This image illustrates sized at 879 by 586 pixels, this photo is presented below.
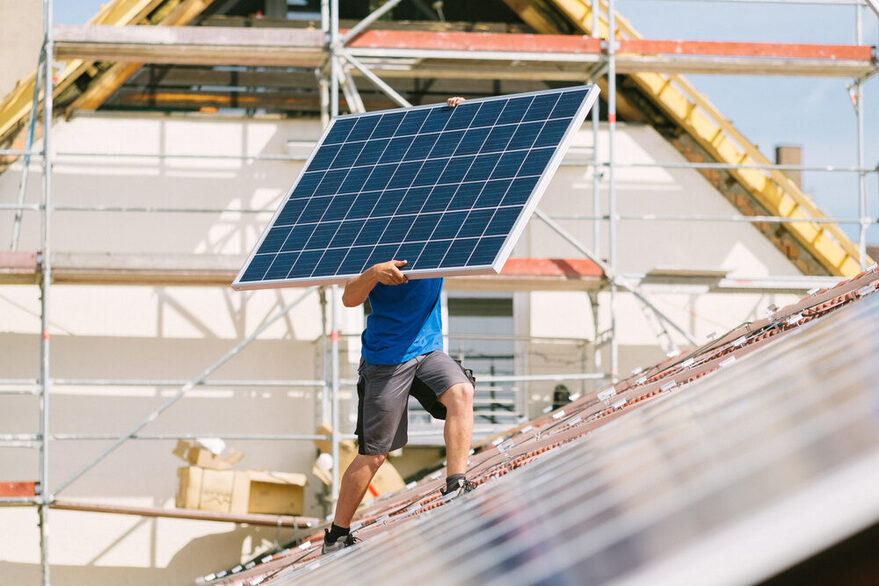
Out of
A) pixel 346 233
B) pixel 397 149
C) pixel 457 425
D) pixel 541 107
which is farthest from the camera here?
pixel 397 149

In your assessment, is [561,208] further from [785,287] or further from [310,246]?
[310,246]

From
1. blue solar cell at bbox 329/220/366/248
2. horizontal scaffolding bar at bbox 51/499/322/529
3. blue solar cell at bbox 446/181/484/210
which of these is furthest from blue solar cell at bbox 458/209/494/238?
horizontal scaffolding bar at bbox 51/499/322/529

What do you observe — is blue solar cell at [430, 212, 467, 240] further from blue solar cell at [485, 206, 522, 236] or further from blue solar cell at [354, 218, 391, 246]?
blue solar cell at [354, 218, 391, 246]

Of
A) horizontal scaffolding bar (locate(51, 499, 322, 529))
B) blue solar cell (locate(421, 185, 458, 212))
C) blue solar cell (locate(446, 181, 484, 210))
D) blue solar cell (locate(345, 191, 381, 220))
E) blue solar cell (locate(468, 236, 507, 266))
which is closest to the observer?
blue solar cell (locate(468, 236, 507, 266))

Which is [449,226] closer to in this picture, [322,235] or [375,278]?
[375,278]

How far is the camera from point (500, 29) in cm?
1466

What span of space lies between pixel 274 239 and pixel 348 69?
7.22 meters

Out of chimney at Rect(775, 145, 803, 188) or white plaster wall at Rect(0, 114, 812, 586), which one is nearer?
white plaster wall at Rect(0, 114, 812, 586)

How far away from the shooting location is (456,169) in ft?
18.6

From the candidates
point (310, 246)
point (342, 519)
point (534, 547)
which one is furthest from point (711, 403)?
point (310, 246)

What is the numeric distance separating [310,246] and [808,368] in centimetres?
417

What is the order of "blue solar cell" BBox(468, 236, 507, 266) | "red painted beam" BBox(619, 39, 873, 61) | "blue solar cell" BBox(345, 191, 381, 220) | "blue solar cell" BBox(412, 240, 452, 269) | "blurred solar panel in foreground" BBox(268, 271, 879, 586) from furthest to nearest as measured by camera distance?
1. "red painted beam" BBox(619, 39, 873, 61)
2. "blue solar cell" BBox(345, 191, 381, 220)
3. "blue solar cell" BBox(412, 240, 452, 269)
4. "blue solar cell" BBox(468, 236, 507, 266)
5. "blurred solar panel in foreground" BBox(268, 271, 879, 586)

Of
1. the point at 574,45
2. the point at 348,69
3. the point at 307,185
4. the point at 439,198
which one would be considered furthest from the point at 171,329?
the point at 439,198

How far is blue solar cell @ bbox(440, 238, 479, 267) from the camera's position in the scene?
4645 millimetres
